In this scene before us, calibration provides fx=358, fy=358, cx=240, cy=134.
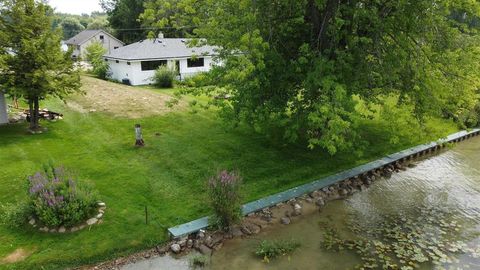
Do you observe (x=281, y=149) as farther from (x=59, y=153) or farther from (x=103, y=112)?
(x=103, y=112)

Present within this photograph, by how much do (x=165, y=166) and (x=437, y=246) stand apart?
794cm

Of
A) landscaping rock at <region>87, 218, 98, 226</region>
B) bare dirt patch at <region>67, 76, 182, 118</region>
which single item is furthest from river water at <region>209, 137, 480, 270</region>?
bare dirt patch at <region>67, 76, 182, 118</region>

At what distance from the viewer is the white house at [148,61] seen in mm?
27781

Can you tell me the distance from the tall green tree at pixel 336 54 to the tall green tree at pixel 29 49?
212 inches

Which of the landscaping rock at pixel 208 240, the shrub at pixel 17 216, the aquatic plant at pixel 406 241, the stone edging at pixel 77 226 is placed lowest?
the aquatic plant at pixel 406 241

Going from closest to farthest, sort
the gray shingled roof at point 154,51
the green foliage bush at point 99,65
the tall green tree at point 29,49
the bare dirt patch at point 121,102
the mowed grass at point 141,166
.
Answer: the mowed grass at point 141,166 < the tall green tree at point 29,49 < the bare dirt patch at point 121,102 < the gray shingled roof at point 154,51 < the green foliage bush at point 99,65

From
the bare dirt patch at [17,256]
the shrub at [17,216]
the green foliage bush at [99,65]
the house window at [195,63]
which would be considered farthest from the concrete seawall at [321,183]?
the green foliage bush at [99,65]

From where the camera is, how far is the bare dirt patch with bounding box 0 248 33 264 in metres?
7.20

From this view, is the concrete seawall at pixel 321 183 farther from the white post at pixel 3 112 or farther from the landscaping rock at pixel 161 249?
the white post at pixel 3 112

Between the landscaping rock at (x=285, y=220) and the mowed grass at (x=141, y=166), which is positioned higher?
the mowed grass at (x=141, y=166)

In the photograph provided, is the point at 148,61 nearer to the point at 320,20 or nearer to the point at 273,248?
the point at 320,20

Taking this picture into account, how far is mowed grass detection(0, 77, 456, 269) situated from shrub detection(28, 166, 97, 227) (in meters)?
0.37

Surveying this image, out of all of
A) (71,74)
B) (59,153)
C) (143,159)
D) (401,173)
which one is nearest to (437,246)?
(401,173)

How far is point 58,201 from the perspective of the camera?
7930mm
